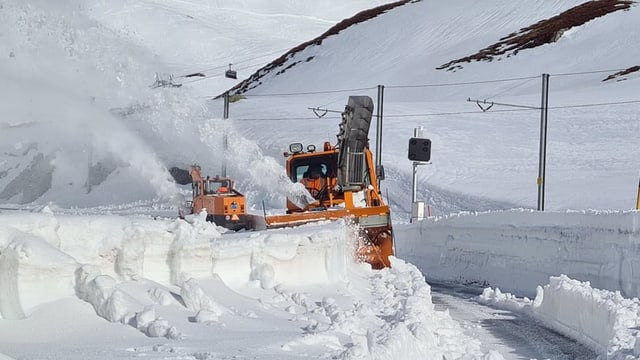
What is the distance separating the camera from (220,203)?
2122 cm

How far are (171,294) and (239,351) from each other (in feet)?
5.31

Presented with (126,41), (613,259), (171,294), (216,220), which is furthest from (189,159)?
(171,294)

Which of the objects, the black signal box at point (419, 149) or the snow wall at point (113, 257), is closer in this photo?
the snow wall at point (113, 257)

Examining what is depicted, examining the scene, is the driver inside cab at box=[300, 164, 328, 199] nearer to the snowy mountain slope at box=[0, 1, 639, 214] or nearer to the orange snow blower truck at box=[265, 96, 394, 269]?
the orange snow blower truck at box=[265, 96, 394, 269]

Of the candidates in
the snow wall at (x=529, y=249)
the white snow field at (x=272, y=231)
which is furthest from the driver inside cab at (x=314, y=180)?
the snow wall at (x=529, y=249)

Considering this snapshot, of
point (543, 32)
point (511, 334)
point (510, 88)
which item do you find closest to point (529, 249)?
point (511, 334)

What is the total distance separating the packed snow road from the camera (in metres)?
10.5

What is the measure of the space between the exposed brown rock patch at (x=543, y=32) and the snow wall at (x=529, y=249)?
195 feet

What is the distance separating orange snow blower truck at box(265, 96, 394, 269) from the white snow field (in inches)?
28.9

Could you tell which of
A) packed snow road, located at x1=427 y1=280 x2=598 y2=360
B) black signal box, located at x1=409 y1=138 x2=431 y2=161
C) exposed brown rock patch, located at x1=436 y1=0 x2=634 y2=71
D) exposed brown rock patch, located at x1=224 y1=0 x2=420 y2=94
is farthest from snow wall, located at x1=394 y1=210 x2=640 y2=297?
exposed brown rock patch, located at x1=224 y1=0 x2=420 y2=94

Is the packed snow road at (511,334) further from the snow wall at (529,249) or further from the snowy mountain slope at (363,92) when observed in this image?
the snowy mountain slope at (363,92)

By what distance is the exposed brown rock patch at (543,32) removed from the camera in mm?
83500

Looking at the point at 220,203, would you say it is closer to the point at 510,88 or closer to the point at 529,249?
the point at 529,249

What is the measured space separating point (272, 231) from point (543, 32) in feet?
255
